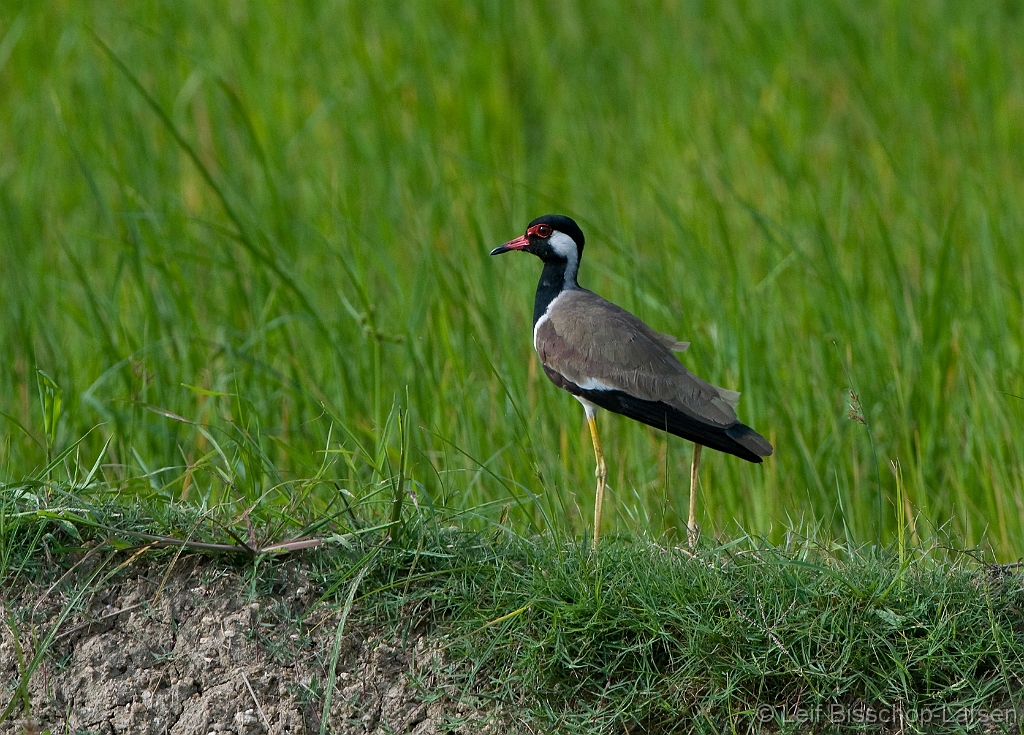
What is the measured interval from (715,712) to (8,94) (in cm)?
725

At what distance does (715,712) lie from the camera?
9.93ft

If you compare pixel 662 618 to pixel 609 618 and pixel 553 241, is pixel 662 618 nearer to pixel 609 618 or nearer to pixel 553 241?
pixel 609 618

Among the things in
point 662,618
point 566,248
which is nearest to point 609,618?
point 662,618

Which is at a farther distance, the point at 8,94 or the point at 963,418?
the point at 8,94

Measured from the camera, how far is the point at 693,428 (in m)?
3.39

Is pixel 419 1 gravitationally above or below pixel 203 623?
above

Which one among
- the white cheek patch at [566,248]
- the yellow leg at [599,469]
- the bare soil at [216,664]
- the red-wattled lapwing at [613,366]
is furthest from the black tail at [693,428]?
the bare soil at [216,664]

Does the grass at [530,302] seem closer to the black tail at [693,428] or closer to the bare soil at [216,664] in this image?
the bare soil at [216,664]

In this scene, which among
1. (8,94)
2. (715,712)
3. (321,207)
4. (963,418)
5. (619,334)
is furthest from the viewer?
(8,94)

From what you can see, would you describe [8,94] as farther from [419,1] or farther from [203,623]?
[203,623]

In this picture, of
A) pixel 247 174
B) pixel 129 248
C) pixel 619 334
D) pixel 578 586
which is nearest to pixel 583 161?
pixel 247 174

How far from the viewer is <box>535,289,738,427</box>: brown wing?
11.4 feet

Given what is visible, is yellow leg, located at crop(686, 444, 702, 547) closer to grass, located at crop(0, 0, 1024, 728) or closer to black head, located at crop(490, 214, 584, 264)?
grass, located at crop(0, 0, 1024, 728)

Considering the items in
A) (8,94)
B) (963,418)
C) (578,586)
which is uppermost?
(8,94)
